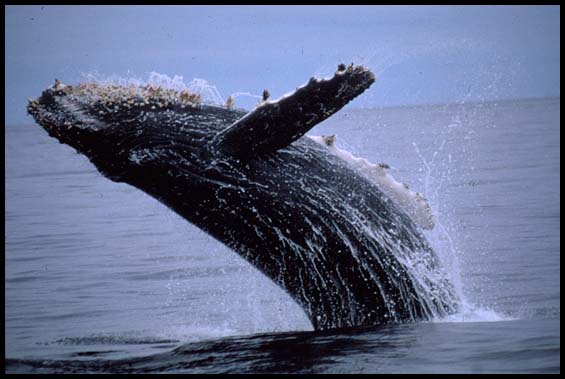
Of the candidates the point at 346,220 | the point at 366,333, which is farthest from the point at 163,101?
the point at 366,333

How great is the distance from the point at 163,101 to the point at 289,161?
1.50 meters

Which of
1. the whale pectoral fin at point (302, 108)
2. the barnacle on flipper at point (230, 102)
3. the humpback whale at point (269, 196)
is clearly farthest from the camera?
the barnacle on flipper at point (230, 102)

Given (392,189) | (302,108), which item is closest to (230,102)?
(302,108)

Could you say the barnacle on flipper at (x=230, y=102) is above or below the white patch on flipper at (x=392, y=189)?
above

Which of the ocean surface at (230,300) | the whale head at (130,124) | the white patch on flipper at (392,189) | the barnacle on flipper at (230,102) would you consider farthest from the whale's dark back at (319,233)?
the barnacle on flipper at (230,102)

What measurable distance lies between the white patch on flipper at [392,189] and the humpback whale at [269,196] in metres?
0.11

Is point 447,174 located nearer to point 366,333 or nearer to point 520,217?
point 520,217

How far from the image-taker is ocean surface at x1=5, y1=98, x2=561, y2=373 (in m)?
8.31

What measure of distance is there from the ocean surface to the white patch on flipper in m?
0.36

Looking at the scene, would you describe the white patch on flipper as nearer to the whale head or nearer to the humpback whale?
the humpback whale

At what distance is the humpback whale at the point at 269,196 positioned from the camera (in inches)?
381

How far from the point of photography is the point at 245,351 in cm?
887

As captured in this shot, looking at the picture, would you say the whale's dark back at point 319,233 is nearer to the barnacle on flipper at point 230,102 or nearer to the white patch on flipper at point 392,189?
the white patch on flipper at point 392,189

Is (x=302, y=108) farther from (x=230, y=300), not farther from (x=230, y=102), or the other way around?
(x=230, y=300)
